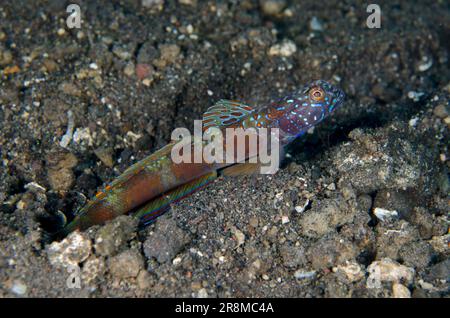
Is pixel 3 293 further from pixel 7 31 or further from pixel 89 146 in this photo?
pixel 7 31

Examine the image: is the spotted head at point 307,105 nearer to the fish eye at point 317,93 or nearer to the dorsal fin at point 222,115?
the fish eye at point 317,93

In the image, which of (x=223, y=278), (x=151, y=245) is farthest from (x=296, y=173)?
(x=151, y=245)

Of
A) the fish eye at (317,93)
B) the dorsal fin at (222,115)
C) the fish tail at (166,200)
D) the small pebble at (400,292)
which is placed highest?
the fish eye at (317,93)

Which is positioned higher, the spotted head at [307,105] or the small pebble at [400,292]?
the spotted head at [307,105]

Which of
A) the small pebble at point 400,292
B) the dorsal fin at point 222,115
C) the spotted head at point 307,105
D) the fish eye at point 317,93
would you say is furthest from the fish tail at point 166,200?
the small pebble at point 400,292

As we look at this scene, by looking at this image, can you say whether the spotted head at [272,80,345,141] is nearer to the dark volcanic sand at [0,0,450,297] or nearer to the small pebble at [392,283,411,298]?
the dark volcanic sand at [0,0,450,297]

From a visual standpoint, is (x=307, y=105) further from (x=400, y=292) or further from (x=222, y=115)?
(x=400, y=292)

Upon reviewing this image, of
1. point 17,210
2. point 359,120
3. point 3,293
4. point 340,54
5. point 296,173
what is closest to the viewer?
point 3,293

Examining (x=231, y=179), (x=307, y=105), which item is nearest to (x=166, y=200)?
(x=231, y=179)
